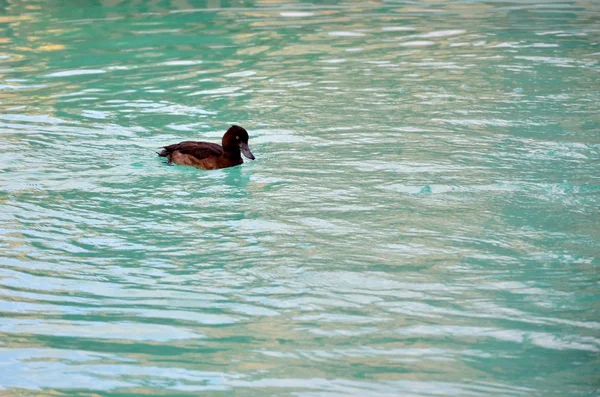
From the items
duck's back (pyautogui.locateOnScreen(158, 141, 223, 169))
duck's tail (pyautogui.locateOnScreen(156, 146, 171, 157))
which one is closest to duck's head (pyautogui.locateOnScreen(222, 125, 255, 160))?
duck's back (pyautogui.locateOnScreen(158, 141, 223, 169))

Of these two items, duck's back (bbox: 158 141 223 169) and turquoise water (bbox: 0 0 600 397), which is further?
duck's back (bbox: 158 141 223 169)

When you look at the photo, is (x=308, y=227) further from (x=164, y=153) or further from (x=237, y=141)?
(x=164, y=153)

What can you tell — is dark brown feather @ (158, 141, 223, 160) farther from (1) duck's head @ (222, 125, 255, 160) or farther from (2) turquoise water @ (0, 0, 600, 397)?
(2) turquoise water @ (0, 0, 600, 397)

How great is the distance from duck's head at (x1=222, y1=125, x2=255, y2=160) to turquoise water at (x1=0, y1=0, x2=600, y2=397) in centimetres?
26

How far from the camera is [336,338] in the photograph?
20.8 ft

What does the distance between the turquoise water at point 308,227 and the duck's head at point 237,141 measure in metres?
0.26

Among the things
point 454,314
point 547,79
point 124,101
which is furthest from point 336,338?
point 547,79

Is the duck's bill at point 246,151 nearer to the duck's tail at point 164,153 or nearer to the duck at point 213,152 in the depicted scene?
the duck at point 213,152

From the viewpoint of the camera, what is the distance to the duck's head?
10.4 m

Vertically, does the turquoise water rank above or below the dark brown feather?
below

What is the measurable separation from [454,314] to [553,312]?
676 millimetres

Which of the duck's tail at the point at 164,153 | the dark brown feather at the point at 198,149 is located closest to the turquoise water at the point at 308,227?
the duck's tail at the point at 164,153

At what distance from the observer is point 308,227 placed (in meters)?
8.46

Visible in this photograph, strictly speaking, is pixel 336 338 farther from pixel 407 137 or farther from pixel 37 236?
pixel 407 137
